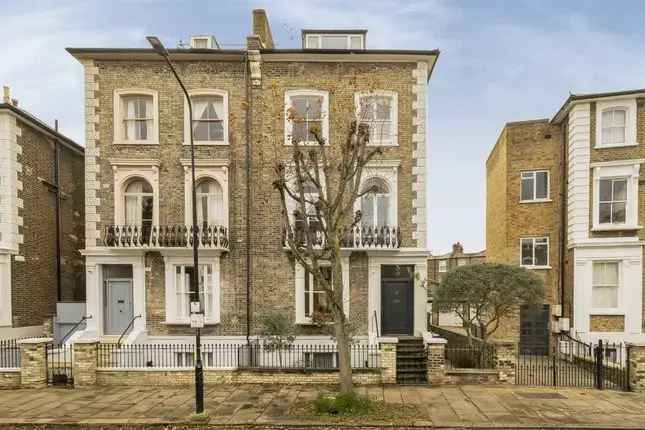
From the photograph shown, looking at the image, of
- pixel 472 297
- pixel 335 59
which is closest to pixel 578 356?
pixel 472 297

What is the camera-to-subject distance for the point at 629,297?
54.2 feet

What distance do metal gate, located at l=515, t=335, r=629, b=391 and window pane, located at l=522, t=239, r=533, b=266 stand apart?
11.8ft

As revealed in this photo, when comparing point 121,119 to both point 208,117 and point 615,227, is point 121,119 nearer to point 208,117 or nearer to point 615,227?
point 208,117

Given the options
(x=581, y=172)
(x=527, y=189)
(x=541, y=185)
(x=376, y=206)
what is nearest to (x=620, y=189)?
(x=581, y=172)

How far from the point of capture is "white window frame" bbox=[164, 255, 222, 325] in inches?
611

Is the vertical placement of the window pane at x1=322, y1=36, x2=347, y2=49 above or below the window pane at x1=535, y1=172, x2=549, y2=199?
above

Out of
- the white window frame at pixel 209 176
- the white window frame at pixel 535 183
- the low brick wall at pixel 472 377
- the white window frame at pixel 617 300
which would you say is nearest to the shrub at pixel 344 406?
the low brick wall at pixel 472 377

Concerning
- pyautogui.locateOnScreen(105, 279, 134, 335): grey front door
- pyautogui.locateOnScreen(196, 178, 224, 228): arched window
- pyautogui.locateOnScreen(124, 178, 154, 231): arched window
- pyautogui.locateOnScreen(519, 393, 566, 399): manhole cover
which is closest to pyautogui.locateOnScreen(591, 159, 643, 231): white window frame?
pyautogui.locateOnScreen(519, 393, 566, 399): manhole cover

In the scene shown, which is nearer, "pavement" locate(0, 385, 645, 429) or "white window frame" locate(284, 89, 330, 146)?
"pavement" locate(0, 385, 645, 429)

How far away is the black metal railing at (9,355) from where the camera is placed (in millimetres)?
13693

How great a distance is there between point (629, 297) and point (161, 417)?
58.9 feet

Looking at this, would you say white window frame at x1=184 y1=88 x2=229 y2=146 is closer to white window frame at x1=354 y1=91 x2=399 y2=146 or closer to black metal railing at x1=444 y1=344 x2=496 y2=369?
white window frame at x1=354 y1=91 x2=399 y2=146

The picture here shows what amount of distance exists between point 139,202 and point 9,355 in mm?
6855

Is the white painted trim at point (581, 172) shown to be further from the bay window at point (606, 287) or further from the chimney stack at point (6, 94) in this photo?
the chimney stack at point (6, 94)
